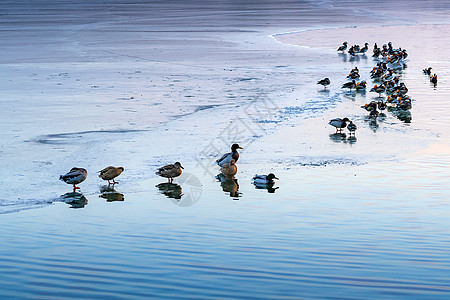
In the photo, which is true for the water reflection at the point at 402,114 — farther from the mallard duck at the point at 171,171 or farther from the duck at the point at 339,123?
the mallard duck at the point at 171,171

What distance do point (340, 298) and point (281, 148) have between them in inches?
348

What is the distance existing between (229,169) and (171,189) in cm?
146

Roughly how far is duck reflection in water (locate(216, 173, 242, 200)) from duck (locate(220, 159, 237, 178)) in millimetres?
89

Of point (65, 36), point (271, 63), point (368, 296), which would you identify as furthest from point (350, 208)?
point (65, 36)

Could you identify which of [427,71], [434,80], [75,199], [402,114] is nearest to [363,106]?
[402,114]

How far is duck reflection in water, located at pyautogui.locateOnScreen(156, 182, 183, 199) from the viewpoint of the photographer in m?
13.7

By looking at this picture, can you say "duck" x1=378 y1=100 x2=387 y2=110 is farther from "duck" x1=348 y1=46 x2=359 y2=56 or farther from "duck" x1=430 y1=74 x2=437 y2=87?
"duck" x1=348 y1=46 x2=359 y2=56

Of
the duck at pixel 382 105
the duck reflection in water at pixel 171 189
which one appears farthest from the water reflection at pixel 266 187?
the duck at pixel 382 105

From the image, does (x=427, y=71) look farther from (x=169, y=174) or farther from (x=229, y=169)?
(x=169, y=174)

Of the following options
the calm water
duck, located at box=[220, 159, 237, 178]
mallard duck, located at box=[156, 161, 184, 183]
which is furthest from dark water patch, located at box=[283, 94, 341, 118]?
mallard duck, located at box=[156, 161, 184, 183]

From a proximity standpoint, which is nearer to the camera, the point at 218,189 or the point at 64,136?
the point at 218,189

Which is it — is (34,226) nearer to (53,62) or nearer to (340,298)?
(340,298)

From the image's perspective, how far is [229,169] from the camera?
48.6 ft

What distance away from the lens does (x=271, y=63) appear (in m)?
34.6
